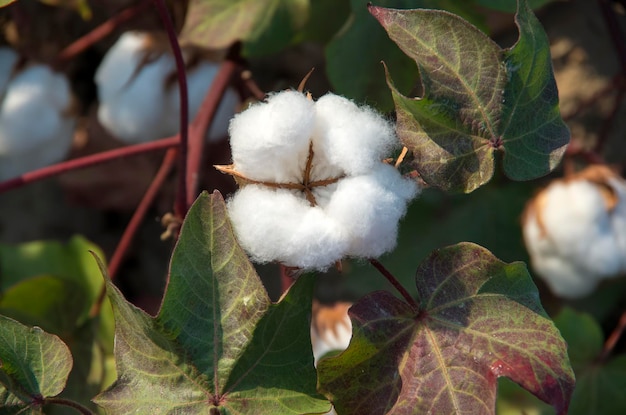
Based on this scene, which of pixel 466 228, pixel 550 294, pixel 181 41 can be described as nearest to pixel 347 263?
pixel 466 228

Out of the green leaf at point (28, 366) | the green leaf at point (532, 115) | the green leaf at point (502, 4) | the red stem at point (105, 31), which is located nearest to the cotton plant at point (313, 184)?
the green leaf at point (532, 115)

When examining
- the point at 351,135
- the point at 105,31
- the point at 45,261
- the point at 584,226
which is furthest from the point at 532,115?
the point at 45,261

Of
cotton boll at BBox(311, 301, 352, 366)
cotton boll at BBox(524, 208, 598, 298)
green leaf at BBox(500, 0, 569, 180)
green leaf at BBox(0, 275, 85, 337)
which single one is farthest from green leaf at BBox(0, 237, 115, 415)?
cotton boll at BBox(524, 208, 598, 298)

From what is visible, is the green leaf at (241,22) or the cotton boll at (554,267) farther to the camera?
the cotton boll at (554,267)

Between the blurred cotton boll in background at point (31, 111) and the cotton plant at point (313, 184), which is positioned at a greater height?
the cotton plant at point (313, 184)

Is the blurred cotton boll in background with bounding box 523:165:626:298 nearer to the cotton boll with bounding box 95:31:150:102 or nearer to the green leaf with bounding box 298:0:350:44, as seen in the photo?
the green leaf with bounding box 298:0:350:44

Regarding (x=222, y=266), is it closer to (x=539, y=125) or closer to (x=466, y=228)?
(x=539, y=125)

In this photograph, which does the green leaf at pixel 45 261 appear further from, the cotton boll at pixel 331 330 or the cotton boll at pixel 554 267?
the cotton boll at pixel 554 267
